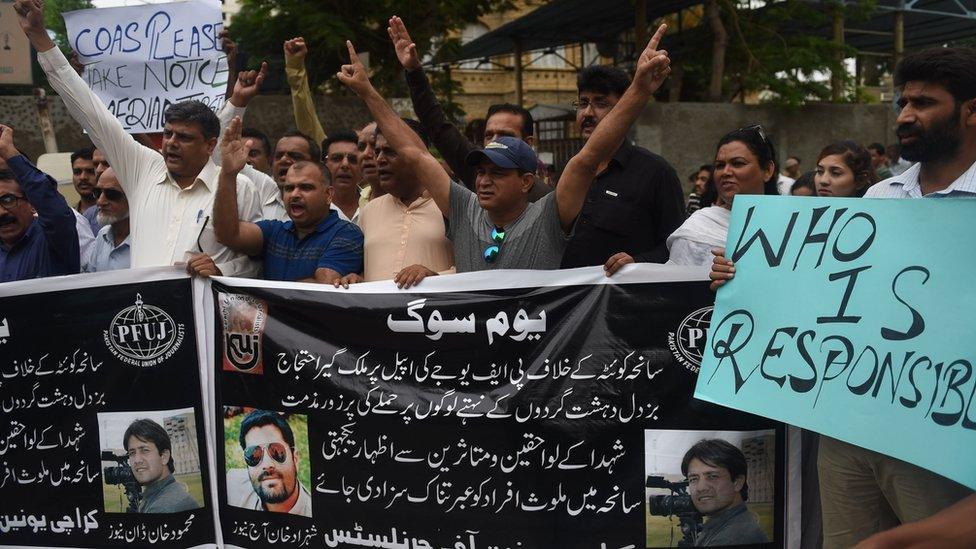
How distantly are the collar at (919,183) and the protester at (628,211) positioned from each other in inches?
41.6

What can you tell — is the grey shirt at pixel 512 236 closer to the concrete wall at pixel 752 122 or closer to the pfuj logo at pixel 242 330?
the pfuj logo at pixel 242 330

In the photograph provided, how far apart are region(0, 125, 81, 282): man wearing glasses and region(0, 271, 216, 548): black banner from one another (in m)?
0.31

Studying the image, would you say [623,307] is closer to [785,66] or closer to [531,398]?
[531,398]

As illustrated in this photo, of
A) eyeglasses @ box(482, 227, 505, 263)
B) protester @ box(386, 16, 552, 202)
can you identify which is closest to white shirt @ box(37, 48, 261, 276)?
protester @ box(386, 16, 552, 202)

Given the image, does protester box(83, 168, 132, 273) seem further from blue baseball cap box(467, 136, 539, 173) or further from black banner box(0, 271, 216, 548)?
blue baseball cap box(467, 136, 539, 173)

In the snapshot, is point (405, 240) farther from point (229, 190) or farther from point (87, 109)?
point (87, 109)

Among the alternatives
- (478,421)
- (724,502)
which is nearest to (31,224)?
(478,421)

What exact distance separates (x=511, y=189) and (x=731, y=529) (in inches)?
63.1

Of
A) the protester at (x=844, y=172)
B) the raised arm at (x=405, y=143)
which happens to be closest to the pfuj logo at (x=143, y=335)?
the raised arm at (x=405, y=143)

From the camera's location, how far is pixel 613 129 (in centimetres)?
341

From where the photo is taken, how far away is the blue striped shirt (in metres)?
4.20

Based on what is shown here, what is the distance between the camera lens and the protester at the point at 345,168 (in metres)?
5.35

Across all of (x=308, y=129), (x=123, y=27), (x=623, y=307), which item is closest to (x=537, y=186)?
(x=623, y=307)

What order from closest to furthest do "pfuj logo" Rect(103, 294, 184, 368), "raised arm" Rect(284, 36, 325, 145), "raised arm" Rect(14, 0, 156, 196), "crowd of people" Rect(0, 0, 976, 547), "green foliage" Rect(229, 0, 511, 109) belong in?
"crowd of people" Rect(0, 0, 976, 547), "pfuj logo" Rect(103, 294, 184, 368), "raised arm" Rect(14, 0, 156, 196), "raised arm" Rect(284, 36, 325, 145), "green foliage" Rect(229, 0, 511, 109)
